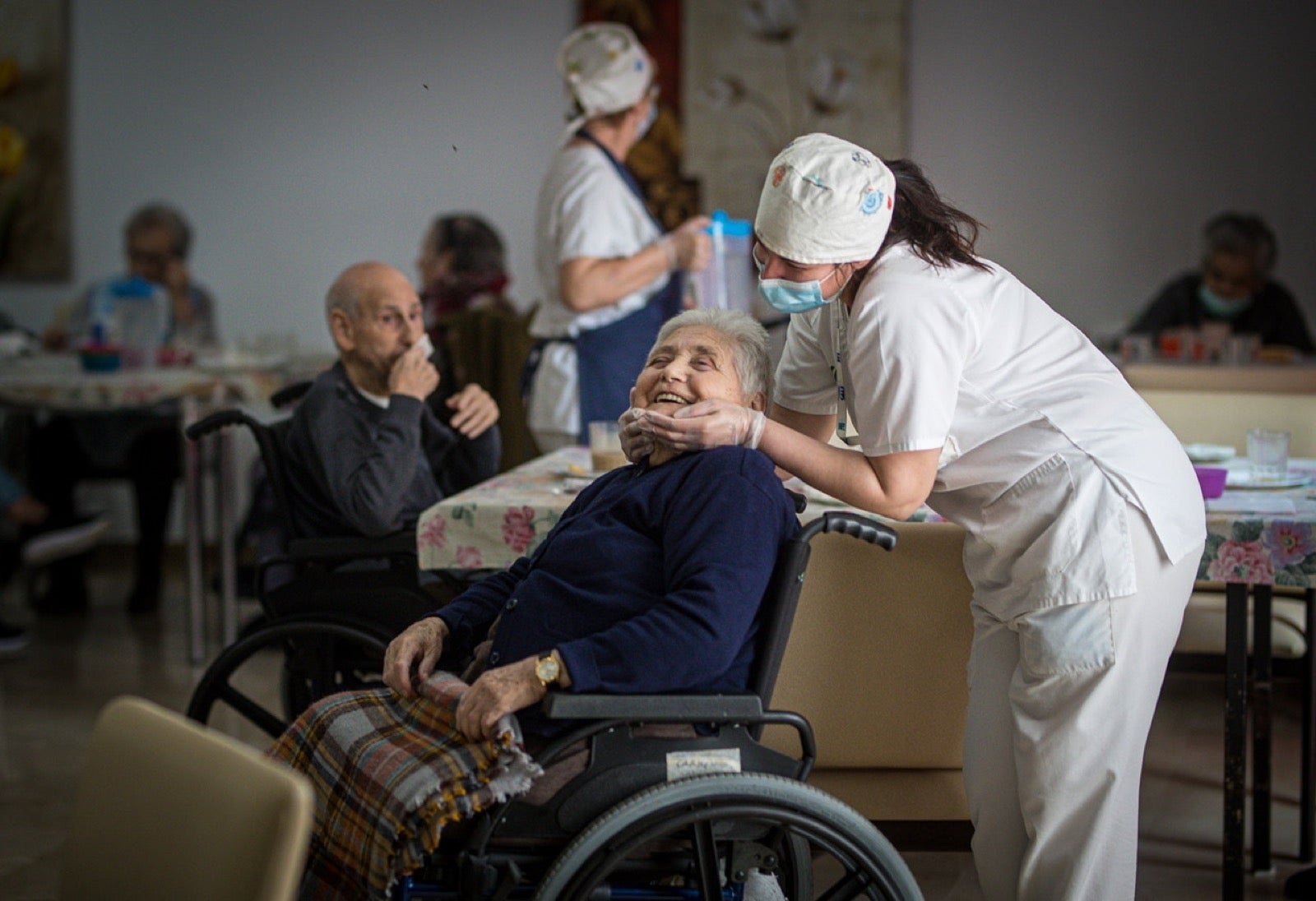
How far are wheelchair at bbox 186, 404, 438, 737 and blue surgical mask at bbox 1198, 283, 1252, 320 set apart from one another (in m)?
4.25

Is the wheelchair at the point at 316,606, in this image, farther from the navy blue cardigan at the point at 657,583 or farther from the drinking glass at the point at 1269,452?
the drinking glass at the point at 1269,452

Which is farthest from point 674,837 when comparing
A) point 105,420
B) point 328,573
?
point 105,420

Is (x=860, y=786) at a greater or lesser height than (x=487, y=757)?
lesser

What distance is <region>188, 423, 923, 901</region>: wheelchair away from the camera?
4.71ft

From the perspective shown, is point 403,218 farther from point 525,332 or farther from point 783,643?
point 783,643

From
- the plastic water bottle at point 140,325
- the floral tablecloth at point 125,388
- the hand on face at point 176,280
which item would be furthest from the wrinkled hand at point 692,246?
the hand on face at point 176,280

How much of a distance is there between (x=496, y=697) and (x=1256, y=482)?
4.48 ft

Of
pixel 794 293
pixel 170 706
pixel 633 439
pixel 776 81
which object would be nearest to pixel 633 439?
pixel 633 439

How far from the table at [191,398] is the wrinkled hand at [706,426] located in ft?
9.02

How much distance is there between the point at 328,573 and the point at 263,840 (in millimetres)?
1546

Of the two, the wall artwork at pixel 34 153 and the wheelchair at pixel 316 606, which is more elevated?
the wall artwork at pixel 34 153

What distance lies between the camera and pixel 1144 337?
5.18 m

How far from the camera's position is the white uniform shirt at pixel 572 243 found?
9.91ft

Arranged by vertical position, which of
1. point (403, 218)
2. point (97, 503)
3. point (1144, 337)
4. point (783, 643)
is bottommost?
point (97, 503)
